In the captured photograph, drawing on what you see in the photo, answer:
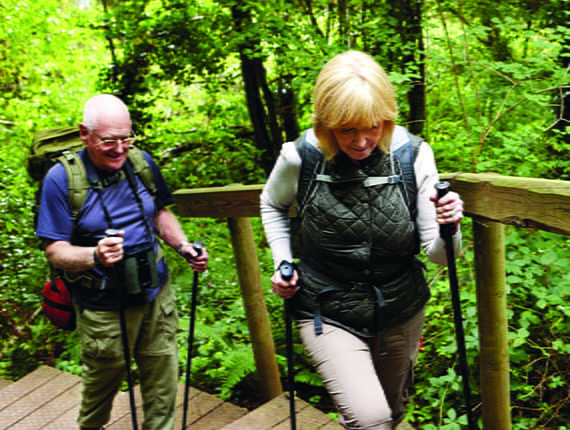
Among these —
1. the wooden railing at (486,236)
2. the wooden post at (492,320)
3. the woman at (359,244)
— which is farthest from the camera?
the wooden post at (492,320)

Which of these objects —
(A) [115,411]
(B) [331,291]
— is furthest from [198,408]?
(B) [331,291]

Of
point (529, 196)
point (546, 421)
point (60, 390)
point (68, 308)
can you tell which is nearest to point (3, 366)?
point (60, 390)

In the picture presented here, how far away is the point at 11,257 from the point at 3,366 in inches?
45.2

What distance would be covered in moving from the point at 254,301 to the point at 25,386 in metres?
2.07

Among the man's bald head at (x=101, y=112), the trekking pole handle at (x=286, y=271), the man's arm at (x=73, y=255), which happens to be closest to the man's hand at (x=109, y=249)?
the man's arm at (x=73, y=255)

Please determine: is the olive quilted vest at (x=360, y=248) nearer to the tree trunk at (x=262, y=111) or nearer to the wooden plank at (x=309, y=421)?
the wooden plank at (x=309, y=421)

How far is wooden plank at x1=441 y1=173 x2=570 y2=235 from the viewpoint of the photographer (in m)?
1.53

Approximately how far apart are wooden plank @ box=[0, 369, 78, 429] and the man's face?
2.14m

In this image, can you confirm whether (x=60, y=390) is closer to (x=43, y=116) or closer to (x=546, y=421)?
(x=546, y=421)

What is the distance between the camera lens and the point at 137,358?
2.80m

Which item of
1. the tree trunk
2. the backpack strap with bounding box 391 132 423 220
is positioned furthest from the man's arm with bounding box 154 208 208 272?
the tree trunk

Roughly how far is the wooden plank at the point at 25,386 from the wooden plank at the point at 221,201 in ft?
6.28

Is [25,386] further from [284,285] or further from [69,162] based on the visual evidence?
[284,285]

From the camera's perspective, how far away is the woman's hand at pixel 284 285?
6.35 feet
